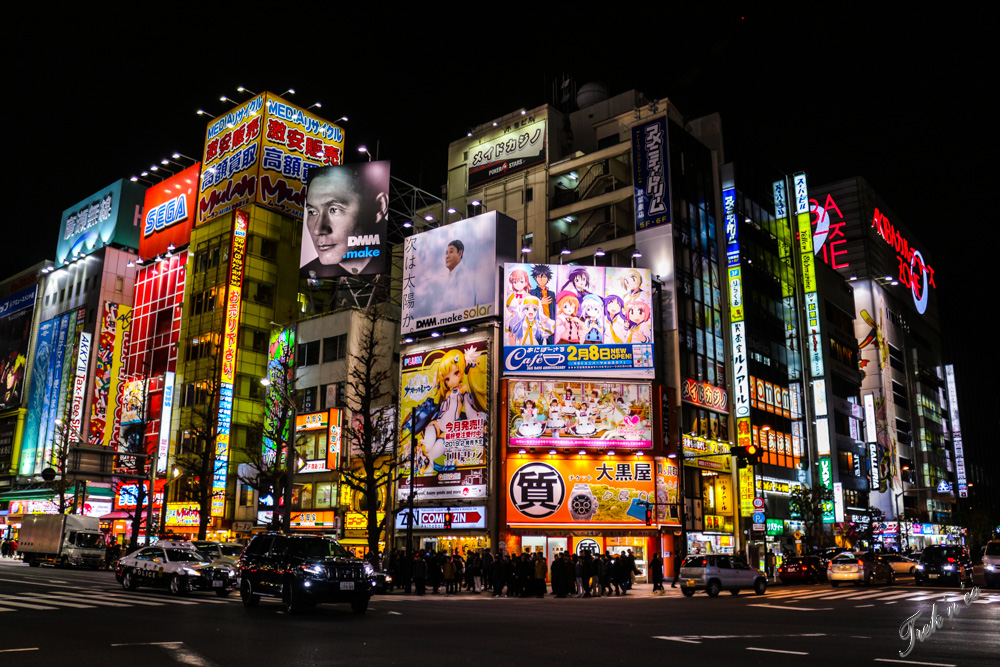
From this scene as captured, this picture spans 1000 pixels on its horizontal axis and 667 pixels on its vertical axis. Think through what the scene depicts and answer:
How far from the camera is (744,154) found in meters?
61.8

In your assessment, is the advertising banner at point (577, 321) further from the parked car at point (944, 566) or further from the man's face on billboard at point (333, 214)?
the parked car at point (944, 566)

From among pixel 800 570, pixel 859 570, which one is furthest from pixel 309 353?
pixel 859 570

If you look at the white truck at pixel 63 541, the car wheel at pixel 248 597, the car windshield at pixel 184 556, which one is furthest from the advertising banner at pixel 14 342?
the car wheel at pixel 248 597

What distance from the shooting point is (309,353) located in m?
54.2

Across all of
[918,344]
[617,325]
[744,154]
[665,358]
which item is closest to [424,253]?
[617,325]

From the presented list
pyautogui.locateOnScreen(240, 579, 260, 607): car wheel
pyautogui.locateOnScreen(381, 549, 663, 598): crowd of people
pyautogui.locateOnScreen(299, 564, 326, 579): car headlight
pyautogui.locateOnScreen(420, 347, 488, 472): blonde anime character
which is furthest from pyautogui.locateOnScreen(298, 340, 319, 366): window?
pyautogui.locateOnScreen(299, 564, 326, 579): car headlight

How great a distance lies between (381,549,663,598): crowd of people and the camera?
28.8 meters

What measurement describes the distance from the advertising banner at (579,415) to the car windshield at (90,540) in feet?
74.8

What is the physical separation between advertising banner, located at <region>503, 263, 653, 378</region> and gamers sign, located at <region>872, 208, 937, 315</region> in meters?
66.6

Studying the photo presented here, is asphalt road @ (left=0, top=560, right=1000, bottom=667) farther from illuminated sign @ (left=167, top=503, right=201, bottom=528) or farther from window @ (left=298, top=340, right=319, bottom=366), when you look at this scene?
illuminated sign @ (left=167, top=503, right=201, bottom=528)

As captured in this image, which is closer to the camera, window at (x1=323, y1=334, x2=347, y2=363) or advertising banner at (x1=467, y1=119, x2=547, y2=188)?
window at (x1=323, y1=334, x2=347, y2=363)

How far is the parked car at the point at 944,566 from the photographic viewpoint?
Result: 113 feet

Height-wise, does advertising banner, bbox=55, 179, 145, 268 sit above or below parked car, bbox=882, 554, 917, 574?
above

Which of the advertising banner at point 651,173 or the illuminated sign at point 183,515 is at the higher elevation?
the advertising banner at point 651,173
